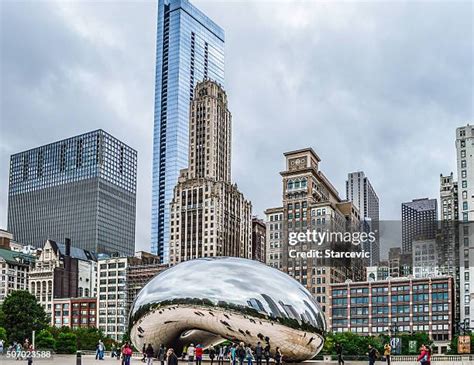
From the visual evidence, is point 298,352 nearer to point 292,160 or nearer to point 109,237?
point 292,160

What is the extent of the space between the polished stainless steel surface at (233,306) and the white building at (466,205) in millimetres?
94548

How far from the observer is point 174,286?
1372 inches

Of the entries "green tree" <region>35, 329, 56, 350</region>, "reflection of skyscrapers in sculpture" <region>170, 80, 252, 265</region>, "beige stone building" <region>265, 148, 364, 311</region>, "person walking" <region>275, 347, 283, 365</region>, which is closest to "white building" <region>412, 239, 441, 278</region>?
"beige stone building" <region>265, 148, 364, 311</region>

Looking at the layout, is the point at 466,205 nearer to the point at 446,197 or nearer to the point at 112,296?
the point at 446,197

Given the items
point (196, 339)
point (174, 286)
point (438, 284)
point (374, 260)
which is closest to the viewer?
point (174, 286)

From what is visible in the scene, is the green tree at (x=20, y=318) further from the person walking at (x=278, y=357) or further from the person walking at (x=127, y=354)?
the person walking at (x=278, y=357)

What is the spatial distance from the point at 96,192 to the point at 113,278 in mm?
47906

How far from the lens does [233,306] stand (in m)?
33.3

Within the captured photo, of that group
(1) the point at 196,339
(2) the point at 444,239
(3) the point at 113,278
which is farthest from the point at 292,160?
(1) the point at 196,339

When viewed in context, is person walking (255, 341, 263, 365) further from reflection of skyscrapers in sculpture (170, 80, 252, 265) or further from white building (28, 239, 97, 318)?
white building (28, 239, 97, 318)

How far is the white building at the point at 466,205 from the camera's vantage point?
405ft

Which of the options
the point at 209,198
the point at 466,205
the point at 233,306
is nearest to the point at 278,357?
the point at 233,306

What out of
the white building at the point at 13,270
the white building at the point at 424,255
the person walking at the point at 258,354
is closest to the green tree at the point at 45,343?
the person walking at the point at 258,354

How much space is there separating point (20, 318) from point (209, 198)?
261 feet
